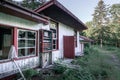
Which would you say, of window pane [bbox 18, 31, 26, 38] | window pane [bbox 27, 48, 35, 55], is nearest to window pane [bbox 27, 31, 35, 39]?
window pane [bbox 18, 31, 26, 38]

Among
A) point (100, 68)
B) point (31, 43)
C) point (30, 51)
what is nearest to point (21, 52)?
point (30, 51)

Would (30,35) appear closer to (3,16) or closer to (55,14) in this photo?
(3,16)

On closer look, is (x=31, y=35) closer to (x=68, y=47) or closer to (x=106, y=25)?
(x=68, y=47)

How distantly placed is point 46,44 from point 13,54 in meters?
2.74

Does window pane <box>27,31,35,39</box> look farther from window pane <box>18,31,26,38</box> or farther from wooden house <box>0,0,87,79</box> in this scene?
window pane <box>18,31,26,38</box>

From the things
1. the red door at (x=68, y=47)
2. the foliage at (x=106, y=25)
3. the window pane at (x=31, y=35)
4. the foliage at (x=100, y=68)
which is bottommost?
the foliage at (x=100, y=68)

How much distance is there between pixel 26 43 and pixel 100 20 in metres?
40.7

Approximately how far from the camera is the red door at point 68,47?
11861 millimetres

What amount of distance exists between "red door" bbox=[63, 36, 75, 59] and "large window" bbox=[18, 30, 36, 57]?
4510mm

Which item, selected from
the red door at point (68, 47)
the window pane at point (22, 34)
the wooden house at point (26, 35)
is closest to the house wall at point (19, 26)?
the wooden house at point (26, 35)

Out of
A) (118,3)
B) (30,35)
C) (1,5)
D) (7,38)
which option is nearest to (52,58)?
(30,35)

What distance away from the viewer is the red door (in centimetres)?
1186

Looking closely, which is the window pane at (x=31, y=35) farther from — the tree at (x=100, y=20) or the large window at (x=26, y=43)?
the tree at (x=100, y=20)

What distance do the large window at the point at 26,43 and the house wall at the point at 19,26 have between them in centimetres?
27
